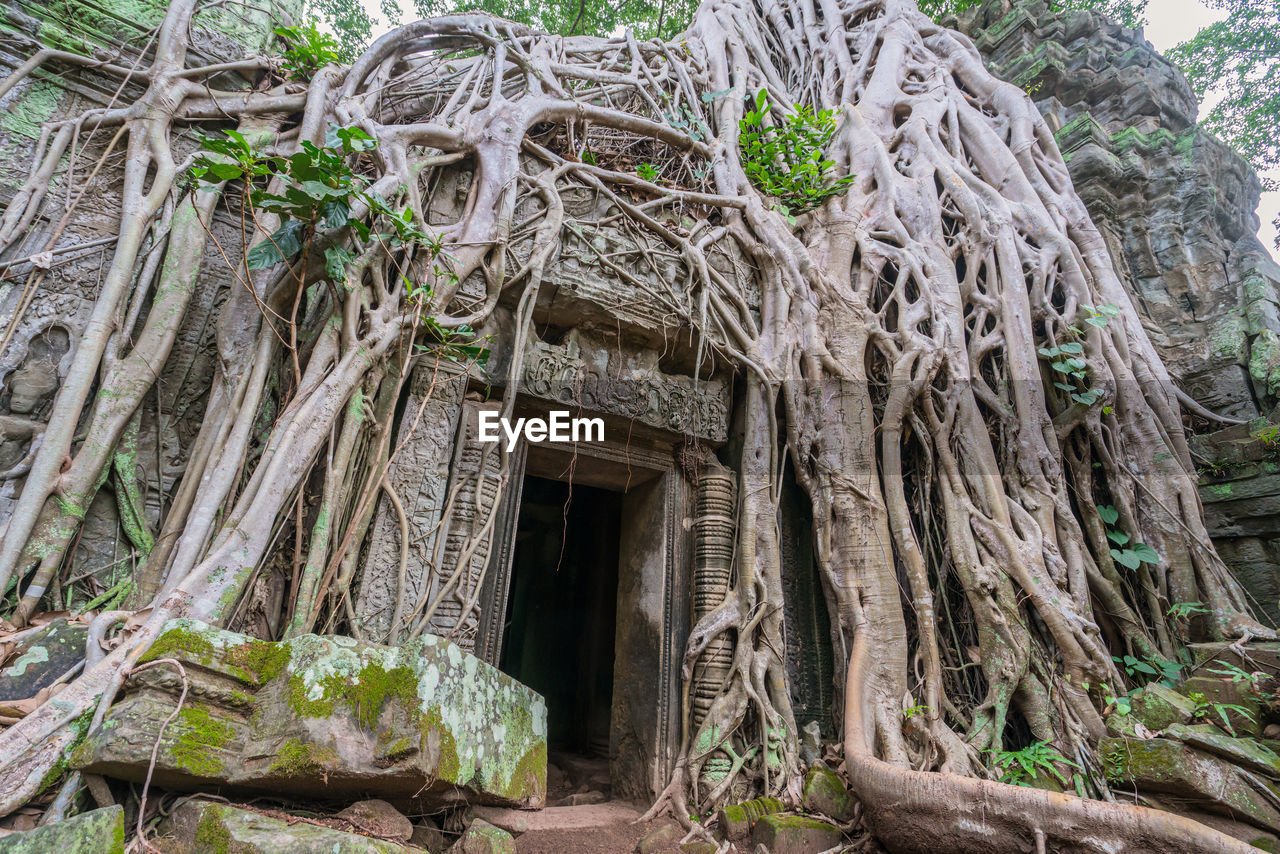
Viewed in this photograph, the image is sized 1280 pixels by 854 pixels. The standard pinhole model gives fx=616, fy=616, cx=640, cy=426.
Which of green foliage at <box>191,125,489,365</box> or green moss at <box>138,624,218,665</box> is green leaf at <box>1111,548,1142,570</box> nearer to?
green foliage at <box>191,125,489,365</box>

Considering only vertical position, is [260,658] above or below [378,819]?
above

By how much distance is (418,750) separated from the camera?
161 centimetres

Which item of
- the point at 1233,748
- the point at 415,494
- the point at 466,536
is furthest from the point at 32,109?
the point at 1233,748

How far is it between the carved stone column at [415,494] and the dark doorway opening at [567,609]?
2.67 metres

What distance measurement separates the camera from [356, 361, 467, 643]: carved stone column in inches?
98.6

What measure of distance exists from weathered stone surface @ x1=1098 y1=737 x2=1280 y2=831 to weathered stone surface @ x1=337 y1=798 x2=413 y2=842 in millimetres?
2523

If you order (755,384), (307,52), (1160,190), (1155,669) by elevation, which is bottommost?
(1155,669)

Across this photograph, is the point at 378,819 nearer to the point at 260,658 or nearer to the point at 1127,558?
the point at 260,658

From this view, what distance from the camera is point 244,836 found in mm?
1332

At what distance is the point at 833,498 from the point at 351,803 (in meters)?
2.51

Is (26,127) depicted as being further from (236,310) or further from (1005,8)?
(1005,8)

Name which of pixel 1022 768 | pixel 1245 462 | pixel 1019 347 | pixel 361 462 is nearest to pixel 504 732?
pixel 361 462

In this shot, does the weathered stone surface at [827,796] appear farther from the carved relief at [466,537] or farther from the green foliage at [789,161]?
the green foliage at [789,161]

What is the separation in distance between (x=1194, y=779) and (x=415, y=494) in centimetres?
308
